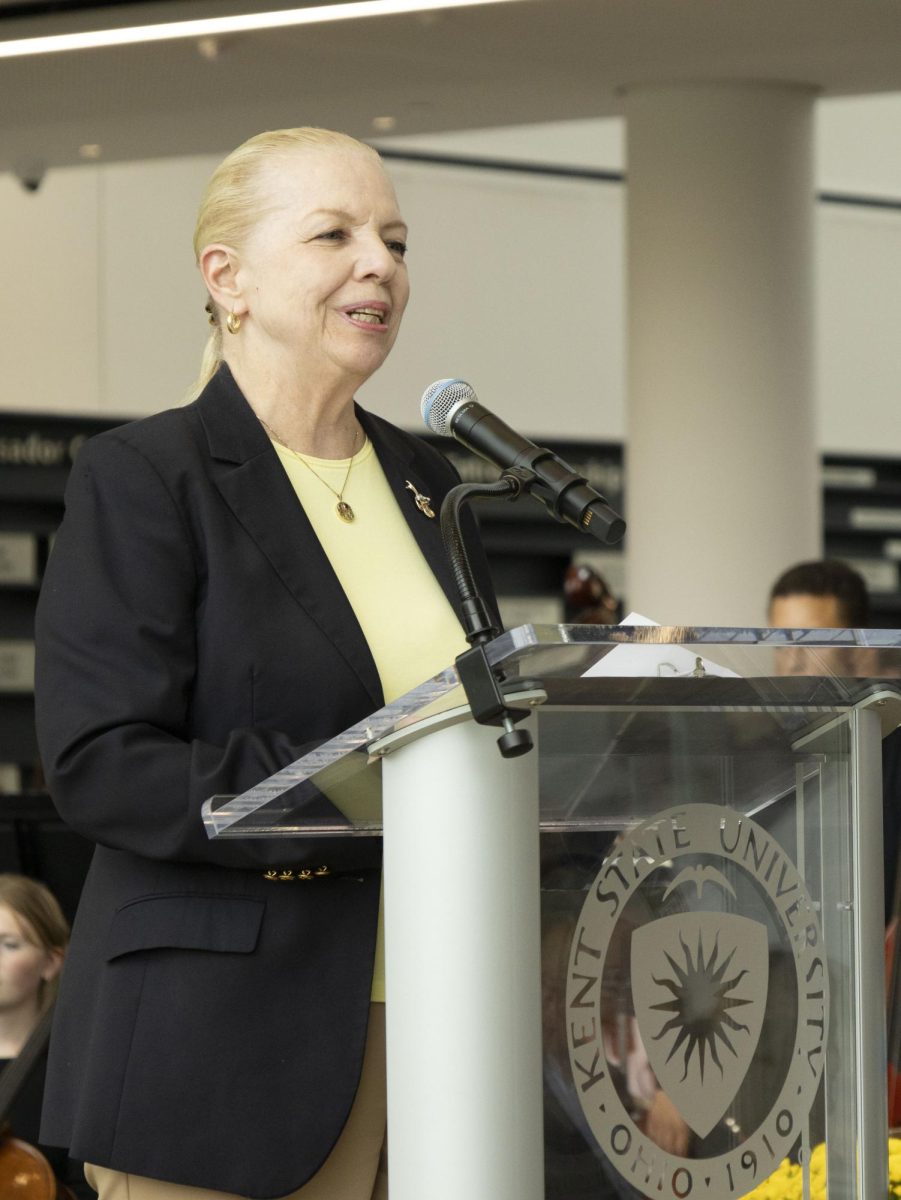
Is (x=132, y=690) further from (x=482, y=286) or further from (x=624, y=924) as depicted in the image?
(x=482, y=286)

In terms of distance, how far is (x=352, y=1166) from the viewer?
1.50 m

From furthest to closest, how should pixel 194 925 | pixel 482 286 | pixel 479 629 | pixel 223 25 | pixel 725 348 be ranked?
1. pixel 482 286
2. pixel 725 348
3. pixel 223 25
4. pixel 194 925
5. pixel 479 629

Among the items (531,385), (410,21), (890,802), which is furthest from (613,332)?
(890,802)

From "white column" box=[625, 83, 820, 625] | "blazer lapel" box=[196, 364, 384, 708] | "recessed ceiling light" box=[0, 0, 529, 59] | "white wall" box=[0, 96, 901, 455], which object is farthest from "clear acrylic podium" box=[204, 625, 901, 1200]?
"white wall" box=[0, 96, 901, 455]

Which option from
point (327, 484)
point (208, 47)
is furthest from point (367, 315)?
point (208, 47)

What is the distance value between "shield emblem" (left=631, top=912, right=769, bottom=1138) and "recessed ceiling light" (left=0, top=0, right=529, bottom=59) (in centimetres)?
385

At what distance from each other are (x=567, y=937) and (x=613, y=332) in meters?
7.52

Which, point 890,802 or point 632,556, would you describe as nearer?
point 890,802

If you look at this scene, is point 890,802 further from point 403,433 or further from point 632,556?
point 632,556

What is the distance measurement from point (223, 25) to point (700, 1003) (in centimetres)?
408

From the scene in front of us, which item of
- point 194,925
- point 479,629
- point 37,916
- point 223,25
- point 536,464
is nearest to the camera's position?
point 479,629

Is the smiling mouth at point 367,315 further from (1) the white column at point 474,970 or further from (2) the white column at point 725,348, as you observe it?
(2) the white column at point 725,348

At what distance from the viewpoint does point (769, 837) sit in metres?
1.35

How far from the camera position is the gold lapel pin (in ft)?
5.74
